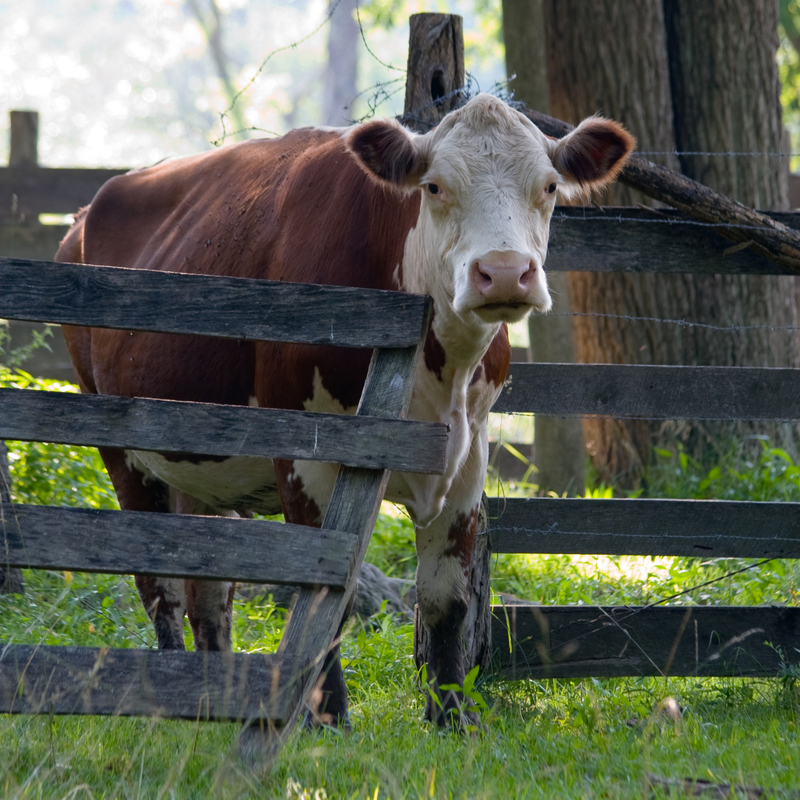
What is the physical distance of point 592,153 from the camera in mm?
3279

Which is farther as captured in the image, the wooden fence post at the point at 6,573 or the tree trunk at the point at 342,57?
the tree trunk at the point at 342,57

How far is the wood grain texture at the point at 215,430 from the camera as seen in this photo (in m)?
2.50

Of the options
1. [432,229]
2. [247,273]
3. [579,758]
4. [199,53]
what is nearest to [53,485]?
[247,273]

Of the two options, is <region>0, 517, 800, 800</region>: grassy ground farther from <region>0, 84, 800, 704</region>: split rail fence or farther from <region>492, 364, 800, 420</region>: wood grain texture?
<region>492, 364, 800, 420</region>: wood grain texture

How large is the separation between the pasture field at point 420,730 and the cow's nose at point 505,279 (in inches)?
46.7

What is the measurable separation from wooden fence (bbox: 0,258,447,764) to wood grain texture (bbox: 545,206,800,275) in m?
1.25

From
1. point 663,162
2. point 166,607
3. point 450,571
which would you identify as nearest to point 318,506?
point 450,571

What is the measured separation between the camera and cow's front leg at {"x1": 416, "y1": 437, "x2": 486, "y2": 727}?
3.39 metres

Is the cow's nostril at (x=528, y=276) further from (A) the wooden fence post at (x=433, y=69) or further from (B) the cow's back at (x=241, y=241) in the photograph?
(A) the wooden fence post at (x=433, y=69)

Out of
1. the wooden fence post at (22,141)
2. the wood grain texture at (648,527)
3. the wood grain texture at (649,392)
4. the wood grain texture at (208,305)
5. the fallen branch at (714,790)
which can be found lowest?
the fallen branch at (714,790)

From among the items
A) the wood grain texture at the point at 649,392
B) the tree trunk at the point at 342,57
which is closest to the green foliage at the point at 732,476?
the wood grain texture at the point at 649,392

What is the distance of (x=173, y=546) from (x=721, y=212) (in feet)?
8.15

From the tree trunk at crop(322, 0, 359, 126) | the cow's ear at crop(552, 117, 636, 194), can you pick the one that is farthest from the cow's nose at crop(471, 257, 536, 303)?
the tree trunk at crop(322, 0, 359, 126)

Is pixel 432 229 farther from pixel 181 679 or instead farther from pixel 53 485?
pixel 53 485
